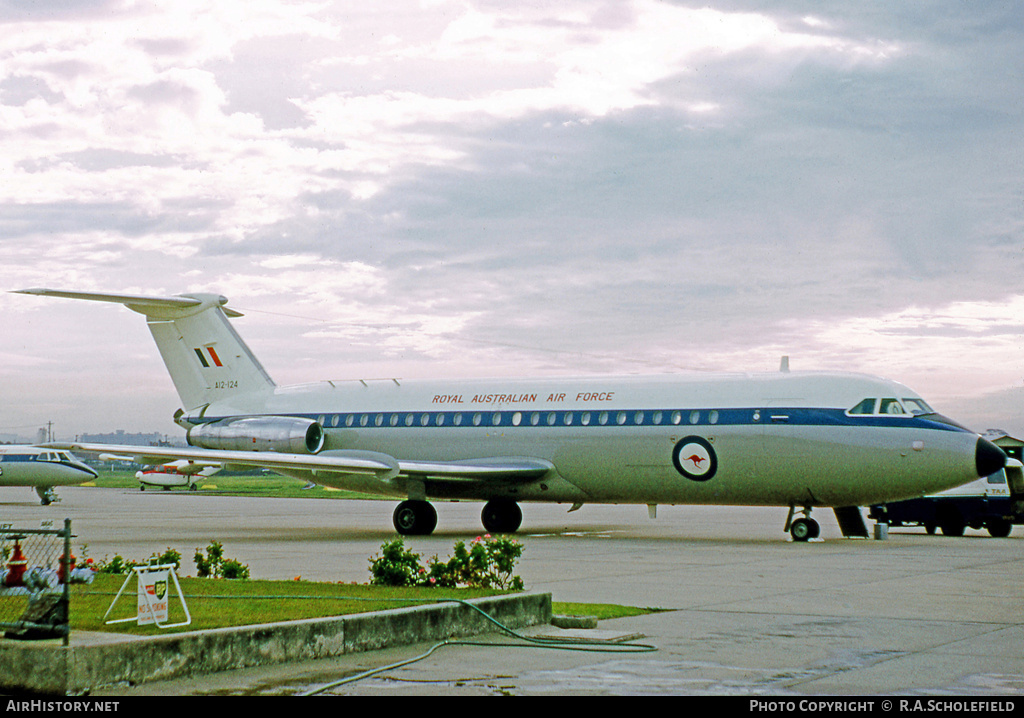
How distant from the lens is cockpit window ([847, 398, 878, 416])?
883 inches

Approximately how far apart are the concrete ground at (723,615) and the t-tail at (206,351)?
4.88 metres

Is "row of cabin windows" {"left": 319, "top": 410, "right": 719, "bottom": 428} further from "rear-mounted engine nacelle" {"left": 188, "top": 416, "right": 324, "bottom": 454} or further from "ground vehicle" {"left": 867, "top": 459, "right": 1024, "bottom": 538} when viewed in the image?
"ground vehicle" {"left": 867, "top": 459, "right": 1024, "bottom": 538}

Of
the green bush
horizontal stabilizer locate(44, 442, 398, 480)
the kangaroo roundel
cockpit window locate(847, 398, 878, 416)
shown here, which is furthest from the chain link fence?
cockpit window locate(847, 398, 878, 416)

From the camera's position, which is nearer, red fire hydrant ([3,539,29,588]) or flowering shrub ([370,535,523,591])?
red fire hydrant ([3,539,29,588])

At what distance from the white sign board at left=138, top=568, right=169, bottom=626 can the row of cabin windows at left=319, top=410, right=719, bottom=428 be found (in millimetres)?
16280

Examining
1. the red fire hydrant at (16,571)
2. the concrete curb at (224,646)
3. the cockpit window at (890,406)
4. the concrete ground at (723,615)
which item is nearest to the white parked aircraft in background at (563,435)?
the cockpit window at (890,406)

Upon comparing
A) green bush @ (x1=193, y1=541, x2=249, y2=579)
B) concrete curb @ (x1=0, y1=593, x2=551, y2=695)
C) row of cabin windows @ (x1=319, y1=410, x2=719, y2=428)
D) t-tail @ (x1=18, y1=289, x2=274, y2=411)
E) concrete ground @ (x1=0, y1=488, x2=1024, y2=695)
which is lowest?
concrete ground @ (x1=0, y1=488, x2=1024, y2=695)

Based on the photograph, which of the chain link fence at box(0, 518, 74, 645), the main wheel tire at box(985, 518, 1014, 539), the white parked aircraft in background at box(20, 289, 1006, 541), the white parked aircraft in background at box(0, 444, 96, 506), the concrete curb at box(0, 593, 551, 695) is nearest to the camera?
the concrete curb at box(0, 593, 551, 695)

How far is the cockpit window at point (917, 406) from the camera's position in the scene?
22.4 meters

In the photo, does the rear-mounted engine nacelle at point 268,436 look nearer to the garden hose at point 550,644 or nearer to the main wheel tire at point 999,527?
the main wheel tire at point 999,527

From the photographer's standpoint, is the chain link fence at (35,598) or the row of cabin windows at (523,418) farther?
the row of cabin windows at (523,418)

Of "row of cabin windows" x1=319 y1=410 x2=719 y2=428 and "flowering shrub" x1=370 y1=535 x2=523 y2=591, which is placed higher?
"row of cabin windows" x1=319 y1=410 x2=719 y2=428

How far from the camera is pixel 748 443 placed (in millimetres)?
22984
